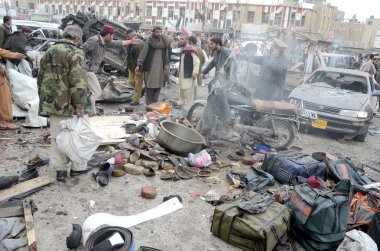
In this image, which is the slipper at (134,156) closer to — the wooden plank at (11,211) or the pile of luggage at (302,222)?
the wooden plank at (11,211)

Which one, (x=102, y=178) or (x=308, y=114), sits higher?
(x=308, y=114)

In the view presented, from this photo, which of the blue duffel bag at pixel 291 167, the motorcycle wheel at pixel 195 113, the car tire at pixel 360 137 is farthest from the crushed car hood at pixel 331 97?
the blue duffel bag at pixel 291 167

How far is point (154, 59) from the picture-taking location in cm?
770

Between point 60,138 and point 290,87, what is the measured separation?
9.80 meters

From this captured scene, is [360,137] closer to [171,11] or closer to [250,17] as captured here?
[250,17]

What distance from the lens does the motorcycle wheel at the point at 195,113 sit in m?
7.04

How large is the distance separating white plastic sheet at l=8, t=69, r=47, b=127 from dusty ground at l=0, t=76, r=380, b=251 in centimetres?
94

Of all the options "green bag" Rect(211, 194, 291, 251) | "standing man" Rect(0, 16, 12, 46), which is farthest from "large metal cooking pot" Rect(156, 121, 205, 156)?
"standing man" Rect(0, 16, 12, 46)

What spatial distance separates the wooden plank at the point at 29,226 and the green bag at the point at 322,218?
8.96 ft

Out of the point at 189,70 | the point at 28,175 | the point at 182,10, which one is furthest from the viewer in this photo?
the point at 182,10

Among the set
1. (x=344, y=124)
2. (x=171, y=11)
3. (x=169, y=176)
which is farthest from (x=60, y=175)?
(x=171, y=11)

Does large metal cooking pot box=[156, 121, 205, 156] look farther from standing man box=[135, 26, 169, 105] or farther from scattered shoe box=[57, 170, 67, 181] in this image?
standing man box=[135, 26, 169, 105]

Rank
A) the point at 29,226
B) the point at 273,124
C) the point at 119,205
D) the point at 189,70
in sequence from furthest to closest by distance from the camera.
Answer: the point at 189,70 → the point at 273,124 → the point at 119,205 → the point at 29,226

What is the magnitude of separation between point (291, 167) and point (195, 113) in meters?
3.29
